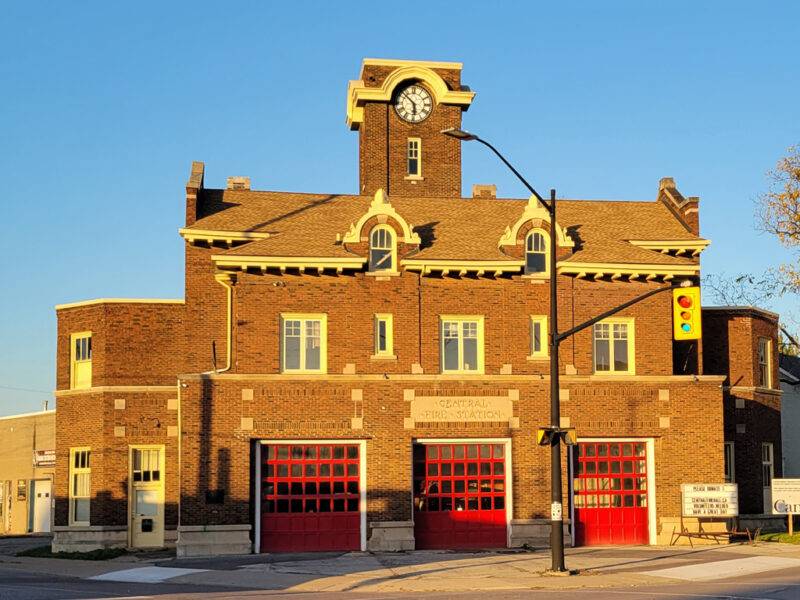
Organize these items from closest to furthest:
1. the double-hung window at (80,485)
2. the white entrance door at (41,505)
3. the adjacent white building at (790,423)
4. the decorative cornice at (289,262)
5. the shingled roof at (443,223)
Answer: the decorative cornice at (289,262), the shingled roof at (443,223), the double-hung window at (80,485), the adjacent white building at (790,423), the white entrance door at (41,505)

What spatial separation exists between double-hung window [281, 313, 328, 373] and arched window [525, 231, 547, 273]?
6.43 m

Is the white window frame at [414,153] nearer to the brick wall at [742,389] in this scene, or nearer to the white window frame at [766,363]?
the brick wall at [742,389]

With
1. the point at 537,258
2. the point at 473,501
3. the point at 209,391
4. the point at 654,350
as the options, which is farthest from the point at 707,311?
the point at 209,391

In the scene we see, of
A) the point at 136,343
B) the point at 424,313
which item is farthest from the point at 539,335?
the point at 136,343

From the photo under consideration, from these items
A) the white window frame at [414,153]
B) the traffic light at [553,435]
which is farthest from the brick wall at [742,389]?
the traffic light at [553,435]

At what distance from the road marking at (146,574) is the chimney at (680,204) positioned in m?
20.1

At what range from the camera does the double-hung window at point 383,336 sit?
3381cm

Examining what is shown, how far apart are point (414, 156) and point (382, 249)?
10437 mm

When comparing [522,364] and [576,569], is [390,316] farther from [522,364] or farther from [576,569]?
[576,569]

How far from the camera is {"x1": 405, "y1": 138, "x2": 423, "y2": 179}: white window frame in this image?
4353 cm

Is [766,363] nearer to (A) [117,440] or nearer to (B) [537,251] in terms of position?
(B) [537,251]

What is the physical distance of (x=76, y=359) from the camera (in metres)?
36.9

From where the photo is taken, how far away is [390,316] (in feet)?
111

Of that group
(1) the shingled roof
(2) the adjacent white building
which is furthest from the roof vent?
(2) the adjacent white building
